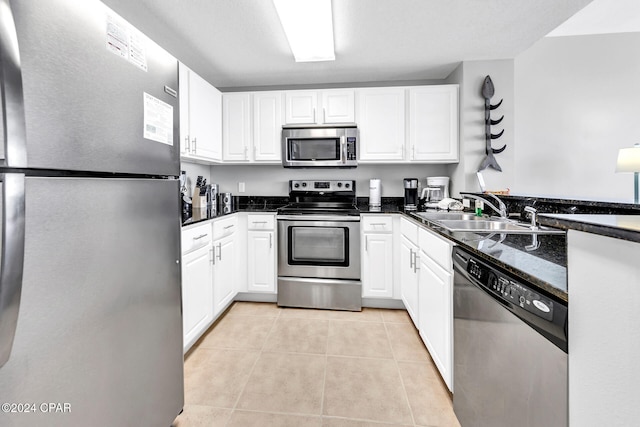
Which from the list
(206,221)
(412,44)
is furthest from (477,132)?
(206,221)

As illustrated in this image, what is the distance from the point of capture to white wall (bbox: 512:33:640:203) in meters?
3.28

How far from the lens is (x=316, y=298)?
2.88m

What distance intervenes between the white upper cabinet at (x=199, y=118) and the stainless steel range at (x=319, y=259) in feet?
3.08

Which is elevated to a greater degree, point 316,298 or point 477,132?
point 477,132

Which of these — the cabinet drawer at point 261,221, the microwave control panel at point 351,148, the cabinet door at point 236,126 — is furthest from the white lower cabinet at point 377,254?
the cabinet door at point 236,126

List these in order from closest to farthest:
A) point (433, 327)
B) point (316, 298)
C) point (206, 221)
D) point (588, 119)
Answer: point (433, 327) < point (206, 221) < point (316, 298) < point (588, 119)

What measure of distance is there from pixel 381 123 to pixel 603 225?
2712 millimetres

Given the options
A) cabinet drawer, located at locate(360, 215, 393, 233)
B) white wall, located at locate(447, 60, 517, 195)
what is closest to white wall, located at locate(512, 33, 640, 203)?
white wall, located at locate(447, 60, 517, 195)

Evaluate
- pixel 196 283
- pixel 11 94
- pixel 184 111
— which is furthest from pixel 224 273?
pixel 11 94

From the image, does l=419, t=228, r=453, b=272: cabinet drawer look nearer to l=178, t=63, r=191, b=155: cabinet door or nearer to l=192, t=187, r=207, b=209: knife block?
l=178, t=63, r=191, b=155: cabinet door

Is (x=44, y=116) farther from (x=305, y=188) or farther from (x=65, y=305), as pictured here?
(x=305, y=188)

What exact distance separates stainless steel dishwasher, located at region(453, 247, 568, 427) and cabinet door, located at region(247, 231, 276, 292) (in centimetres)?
190

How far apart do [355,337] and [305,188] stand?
66.6 inches

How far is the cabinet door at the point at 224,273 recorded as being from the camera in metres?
2.48
